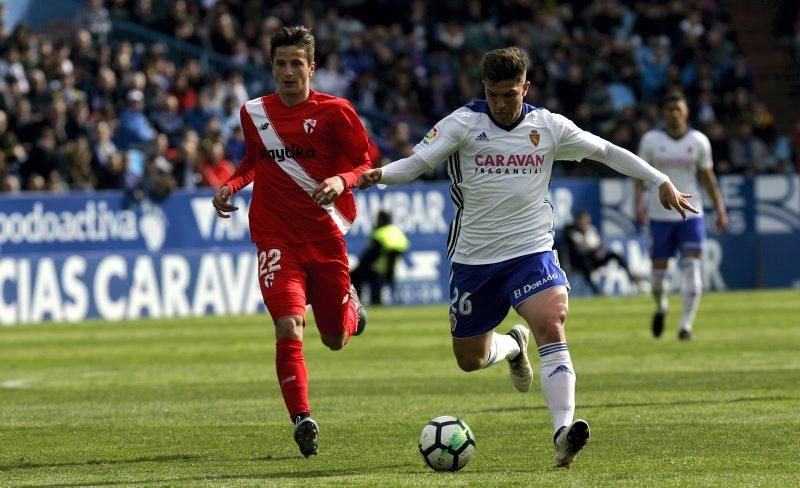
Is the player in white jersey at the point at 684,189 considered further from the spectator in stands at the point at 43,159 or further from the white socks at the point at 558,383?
the spectator in stands at the point at 43,159

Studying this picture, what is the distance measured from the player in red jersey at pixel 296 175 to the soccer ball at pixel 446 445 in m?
1.24

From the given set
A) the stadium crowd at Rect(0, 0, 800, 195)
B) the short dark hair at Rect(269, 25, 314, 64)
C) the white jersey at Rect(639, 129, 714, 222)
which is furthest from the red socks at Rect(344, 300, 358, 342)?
the stadium crowd at Rect(0, 0, 800, 195)

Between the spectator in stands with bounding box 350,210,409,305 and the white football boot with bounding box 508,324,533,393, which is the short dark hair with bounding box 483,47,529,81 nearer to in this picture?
the white football boot with bounding box 508,324,533,393

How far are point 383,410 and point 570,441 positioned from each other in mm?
3733

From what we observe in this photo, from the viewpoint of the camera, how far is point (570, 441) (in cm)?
766

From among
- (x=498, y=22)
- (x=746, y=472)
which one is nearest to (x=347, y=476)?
(x=746, y=472)

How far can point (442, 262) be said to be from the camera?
1113 inches

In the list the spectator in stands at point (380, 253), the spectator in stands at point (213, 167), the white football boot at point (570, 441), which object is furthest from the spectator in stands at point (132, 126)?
the white football boot at point (570, 441)

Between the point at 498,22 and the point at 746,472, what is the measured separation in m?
27.4

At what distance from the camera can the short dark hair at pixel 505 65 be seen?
8.23m

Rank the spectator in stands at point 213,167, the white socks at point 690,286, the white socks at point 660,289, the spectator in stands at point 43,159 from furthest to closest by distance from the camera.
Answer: the spectator in stands at point 213,167 → the spectator in stands at point 43,159 → the white socks at point 660,289 → the white socks at point 690,286

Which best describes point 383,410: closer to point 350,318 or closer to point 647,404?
point 350,318

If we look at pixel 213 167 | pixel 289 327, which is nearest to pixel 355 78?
pixel 213 167

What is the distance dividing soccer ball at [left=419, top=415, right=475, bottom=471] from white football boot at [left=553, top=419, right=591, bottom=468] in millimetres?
465
